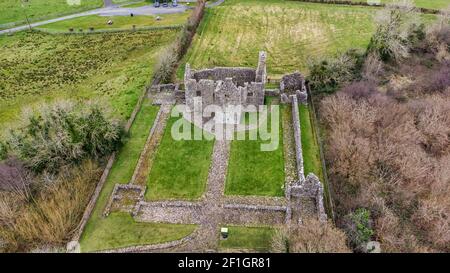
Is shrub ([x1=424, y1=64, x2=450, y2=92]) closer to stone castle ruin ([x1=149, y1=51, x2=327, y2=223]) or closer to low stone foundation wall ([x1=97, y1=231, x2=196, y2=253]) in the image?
stone castle ruin ([x1=149, y1=51, x2=327, y2=223])

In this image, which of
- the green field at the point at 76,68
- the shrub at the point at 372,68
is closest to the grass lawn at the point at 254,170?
the green field at the point at 76,68

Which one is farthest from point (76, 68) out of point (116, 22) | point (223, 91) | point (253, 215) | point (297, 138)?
point (253, 215)

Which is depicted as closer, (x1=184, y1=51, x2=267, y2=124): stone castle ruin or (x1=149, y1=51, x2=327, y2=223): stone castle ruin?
(x1=149, y1=51, x2=327, y2=223): stone castle ruin

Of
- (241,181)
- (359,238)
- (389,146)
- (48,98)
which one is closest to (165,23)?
(48,98)

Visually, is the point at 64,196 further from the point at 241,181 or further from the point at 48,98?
the point at 48,98

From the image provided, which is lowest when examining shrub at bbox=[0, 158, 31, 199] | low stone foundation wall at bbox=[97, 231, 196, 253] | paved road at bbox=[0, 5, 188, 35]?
low stone foundation wall at bbox=[97, 231, 196, 253]

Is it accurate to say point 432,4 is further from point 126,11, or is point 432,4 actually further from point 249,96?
point 126,11

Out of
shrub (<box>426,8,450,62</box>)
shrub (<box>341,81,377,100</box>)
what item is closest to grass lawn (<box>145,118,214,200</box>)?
shrub (<box>341,81,377,100</box>)
